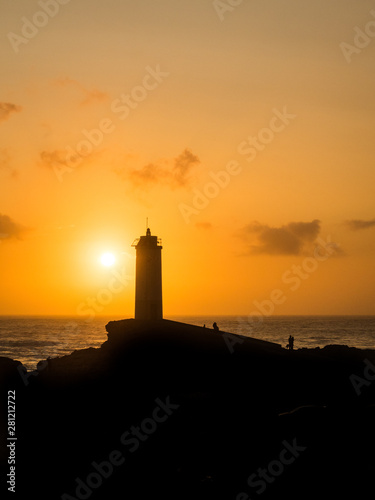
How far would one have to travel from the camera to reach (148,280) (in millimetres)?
43594

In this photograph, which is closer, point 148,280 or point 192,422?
point 192,422

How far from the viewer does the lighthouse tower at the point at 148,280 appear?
143 ft

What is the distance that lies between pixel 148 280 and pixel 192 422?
70.1ft

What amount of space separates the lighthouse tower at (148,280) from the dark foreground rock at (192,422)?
840cm

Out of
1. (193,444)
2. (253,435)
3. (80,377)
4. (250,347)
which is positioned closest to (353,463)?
(253,435)

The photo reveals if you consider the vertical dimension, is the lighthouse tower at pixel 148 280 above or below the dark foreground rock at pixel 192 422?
above

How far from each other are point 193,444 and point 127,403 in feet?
20.2

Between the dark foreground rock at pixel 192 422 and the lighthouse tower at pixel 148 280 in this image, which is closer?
the dark foreground rock at pixel 192 422

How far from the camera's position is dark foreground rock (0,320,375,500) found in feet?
61.6

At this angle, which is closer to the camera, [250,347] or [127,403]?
[127,403]

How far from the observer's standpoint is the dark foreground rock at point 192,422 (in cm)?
1877

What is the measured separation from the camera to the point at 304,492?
17844 mm

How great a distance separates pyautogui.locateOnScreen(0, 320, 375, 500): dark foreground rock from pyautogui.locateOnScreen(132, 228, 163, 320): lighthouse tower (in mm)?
8396

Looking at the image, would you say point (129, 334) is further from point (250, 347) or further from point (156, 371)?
point (250, 347)
